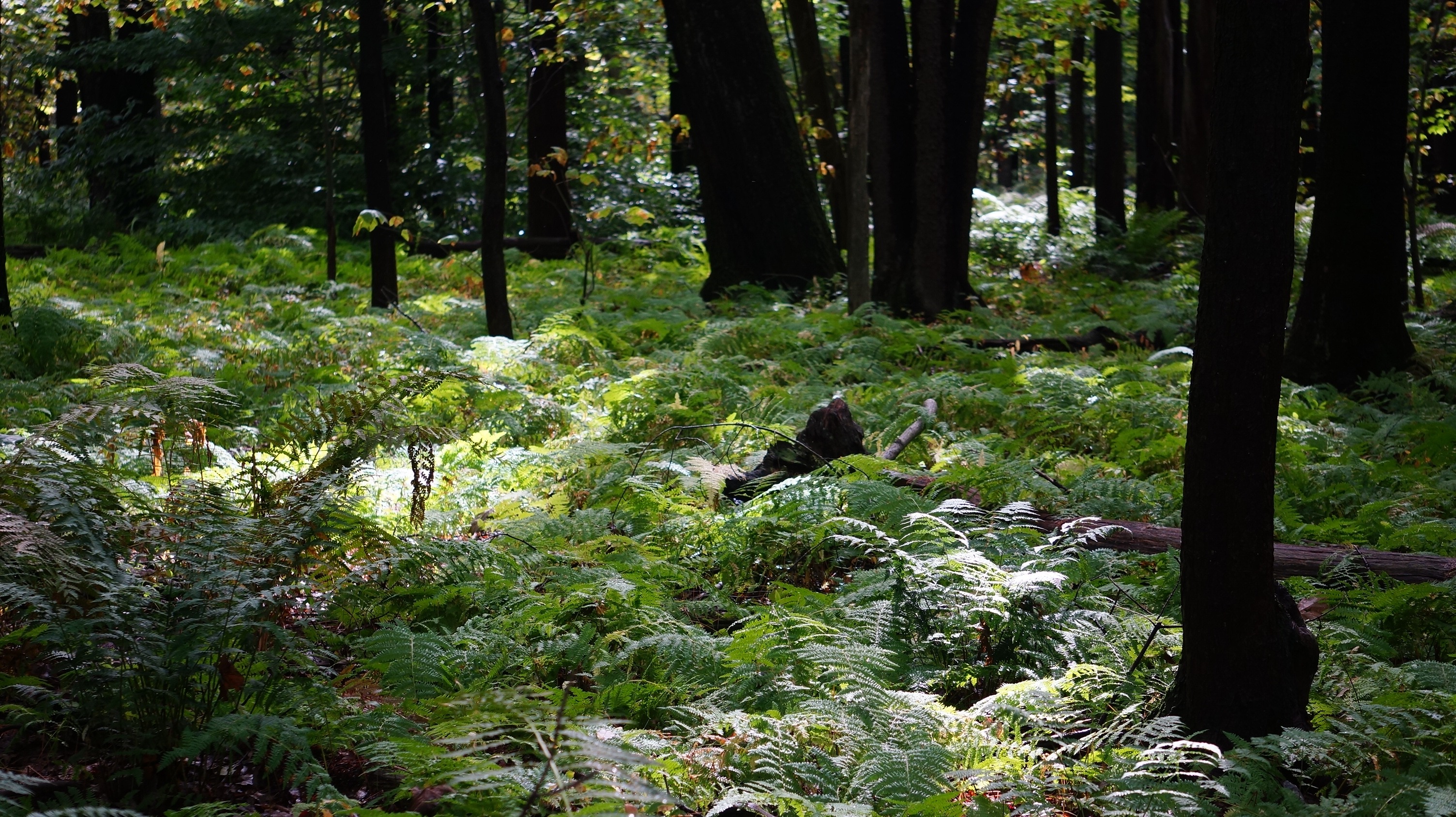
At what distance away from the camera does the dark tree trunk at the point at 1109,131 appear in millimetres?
16156

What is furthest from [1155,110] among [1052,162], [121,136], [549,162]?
[121,136]

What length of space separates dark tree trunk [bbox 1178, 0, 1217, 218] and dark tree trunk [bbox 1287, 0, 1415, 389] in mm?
6829

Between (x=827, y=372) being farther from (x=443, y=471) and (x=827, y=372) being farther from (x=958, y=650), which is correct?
(x=958, y=650)

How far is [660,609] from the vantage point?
3.58m

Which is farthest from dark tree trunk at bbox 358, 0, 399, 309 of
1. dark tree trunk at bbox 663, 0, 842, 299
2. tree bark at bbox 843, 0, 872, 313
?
tree bark at bbox 843, 0, 872, 313

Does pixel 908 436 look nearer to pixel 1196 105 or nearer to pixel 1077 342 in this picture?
pixel 1077 342

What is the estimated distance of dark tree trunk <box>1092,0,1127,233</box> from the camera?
16.2 meters

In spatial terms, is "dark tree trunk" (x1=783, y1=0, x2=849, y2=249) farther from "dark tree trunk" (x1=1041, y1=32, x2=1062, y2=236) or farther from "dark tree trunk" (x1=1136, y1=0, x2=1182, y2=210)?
"dark tree trunk" (x1=1136, y1=0, x2=1182, y2=210)

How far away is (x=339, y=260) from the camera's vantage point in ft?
46.8

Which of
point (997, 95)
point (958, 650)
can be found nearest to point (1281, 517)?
point (958, 650)

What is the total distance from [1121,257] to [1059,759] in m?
11.7

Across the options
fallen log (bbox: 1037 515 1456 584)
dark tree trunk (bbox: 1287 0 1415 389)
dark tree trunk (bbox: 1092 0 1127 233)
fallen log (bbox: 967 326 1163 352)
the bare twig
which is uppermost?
dark tree trunk (bbox: 1092 0 1127 233)

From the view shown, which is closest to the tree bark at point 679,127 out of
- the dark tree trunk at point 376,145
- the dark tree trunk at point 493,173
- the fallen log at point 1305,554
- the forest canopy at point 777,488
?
the forest canopy at point 777,488

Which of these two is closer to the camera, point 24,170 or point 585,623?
point 585,623
